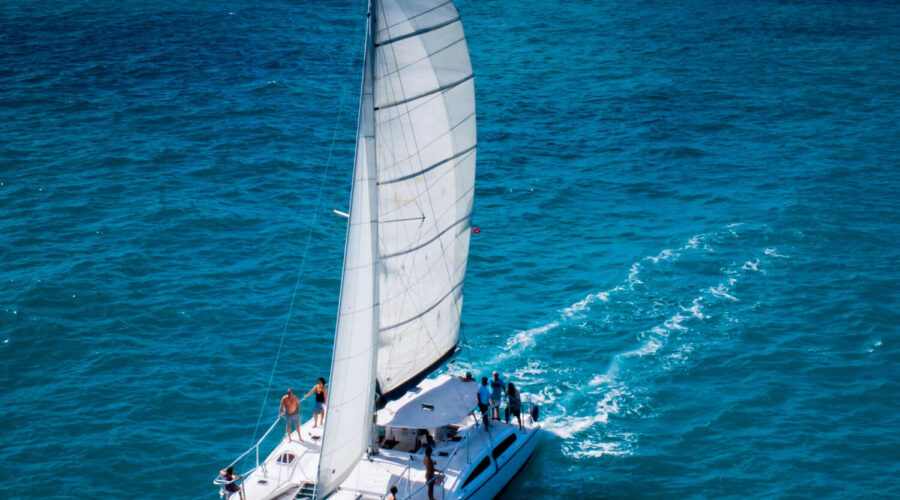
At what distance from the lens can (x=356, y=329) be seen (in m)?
35.7

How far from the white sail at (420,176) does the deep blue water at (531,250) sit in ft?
28.3

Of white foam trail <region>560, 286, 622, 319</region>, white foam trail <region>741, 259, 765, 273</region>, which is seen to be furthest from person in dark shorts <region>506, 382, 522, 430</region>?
white foam trail <region>741, 259, 765, 273</region>

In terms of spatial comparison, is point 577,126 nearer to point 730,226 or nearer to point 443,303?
point 730,226

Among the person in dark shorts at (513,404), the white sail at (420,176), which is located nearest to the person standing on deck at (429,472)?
the white sail at (420,176)

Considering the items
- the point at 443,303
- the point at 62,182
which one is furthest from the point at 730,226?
the point at 62,182

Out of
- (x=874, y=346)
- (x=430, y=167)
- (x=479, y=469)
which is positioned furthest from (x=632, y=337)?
(x=430, y=167)

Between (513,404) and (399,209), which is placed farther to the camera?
(513,404)

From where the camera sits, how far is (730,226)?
6356 centimetres

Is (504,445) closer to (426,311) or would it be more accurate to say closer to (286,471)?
(426,311)

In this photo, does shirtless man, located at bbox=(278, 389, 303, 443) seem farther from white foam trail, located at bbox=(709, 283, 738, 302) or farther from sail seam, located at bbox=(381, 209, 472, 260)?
white foam trail, located at bbox=(709, 283, 738, 302)

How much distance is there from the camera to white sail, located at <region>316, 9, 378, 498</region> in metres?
34.4

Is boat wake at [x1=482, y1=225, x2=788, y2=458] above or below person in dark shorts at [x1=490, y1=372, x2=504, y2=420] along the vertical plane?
below

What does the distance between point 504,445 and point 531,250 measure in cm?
2235

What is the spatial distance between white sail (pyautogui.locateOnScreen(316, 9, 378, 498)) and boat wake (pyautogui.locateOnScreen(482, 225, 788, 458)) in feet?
40.2
